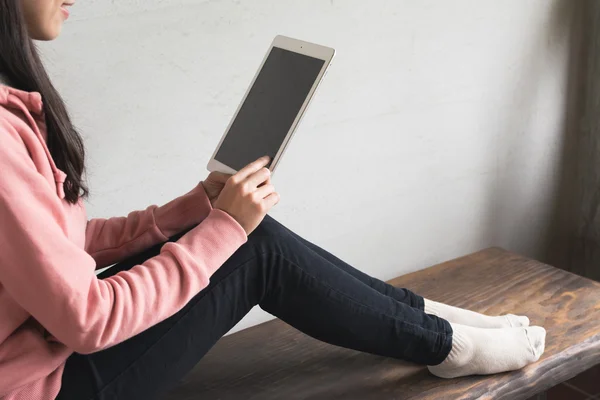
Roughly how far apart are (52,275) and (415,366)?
750 mm

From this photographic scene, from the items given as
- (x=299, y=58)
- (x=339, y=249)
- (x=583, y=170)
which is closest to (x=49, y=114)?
(x=299, y=58)

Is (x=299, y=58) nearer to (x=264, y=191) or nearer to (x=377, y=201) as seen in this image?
(x=264, y=191)

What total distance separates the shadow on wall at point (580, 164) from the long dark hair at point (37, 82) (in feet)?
5.08

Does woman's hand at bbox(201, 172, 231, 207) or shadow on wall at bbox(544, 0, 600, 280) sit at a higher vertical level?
shadow on wall at bbox(544, 0, 600, 280)

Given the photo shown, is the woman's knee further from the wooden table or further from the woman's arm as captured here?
the wooden table

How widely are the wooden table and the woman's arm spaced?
30cm

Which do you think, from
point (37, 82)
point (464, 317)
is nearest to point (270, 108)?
point (37, 82)

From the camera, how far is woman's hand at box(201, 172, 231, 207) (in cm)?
119

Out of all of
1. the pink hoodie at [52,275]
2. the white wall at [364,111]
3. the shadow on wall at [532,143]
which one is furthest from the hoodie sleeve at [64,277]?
the shadow on wall at [532,143]

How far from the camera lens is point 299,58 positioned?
3.77ft

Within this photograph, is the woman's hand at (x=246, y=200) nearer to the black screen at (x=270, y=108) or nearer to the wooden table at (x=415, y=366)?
the black screen at (x=270, y=108)

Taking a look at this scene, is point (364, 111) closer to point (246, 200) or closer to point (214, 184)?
point (214, 184)

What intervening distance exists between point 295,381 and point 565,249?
1.26 meters

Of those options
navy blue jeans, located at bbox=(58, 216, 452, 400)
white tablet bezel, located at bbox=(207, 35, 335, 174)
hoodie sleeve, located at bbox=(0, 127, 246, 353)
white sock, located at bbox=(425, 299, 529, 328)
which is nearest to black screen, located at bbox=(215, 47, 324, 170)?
white tablet bezel, located at bbox=(207, 35, 335, 174)
